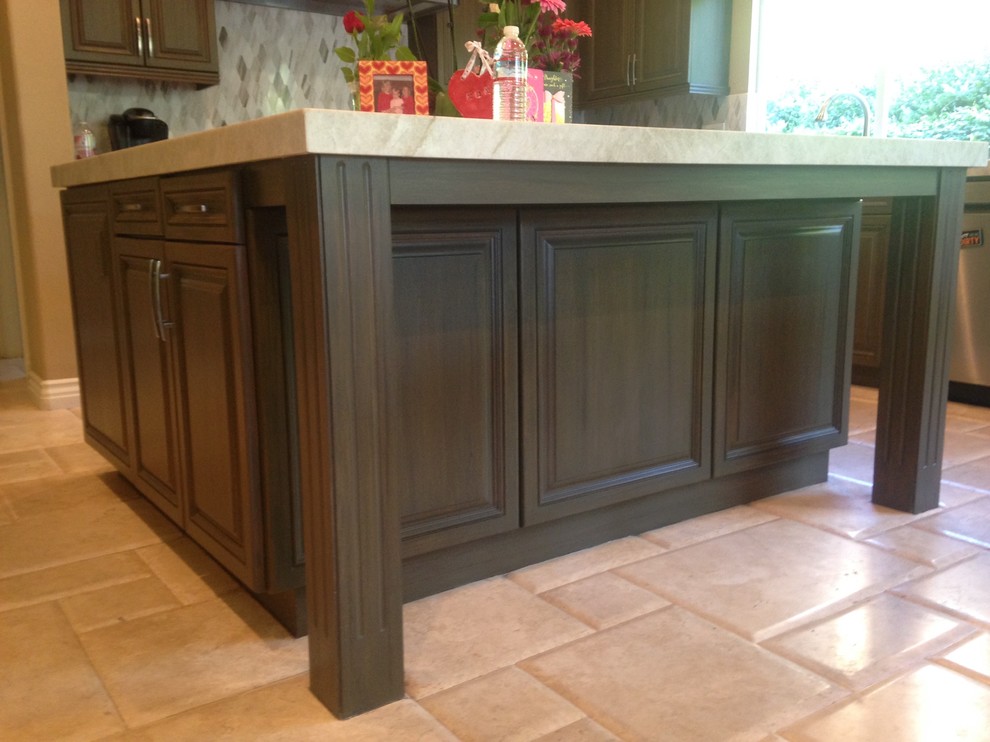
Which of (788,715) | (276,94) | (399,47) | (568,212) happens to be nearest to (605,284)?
(568,212)

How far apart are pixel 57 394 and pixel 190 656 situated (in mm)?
2567

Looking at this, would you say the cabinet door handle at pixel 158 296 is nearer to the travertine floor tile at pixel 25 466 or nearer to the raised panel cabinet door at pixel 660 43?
the travertine floor tile at pixel 25 466

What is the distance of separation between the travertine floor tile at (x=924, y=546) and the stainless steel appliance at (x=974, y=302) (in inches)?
61.7

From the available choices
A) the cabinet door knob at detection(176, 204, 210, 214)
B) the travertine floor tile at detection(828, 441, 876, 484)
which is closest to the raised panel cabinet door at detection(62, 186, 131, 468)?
the cabinet door knob at detection(176, 204, 210, 214)

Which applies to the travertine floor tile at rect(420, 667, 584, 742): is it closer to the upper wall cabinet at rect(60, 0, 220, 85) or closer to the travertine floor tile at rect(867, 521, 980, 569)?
the travertine floor tile at rect(867, 521, 980, 569)

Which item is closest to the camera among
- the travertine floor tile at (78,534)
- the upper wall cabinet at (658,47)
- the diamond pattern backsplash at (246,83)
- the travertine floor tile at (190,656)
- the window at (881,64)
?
the travertine floor tile at (190,656)

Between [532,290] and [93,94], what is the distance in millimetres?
3147

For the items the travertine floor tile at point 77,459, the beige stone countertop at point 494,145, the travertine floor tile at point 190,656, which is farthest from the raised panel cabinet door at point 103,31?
the travertine floor tile at point 190,656

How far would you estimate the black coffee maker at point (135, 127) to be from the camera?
3.99 meters

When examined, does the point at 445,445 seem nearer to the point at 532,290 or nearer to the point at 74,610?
the point at 532,290

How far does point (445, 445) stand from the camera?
1827 millimetres

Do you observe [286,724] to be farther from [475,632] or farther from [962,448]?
[962,448]

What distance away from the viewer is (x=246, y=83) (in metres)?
4.47

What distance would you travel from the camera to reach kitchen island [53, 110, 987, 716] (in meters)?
1.39
